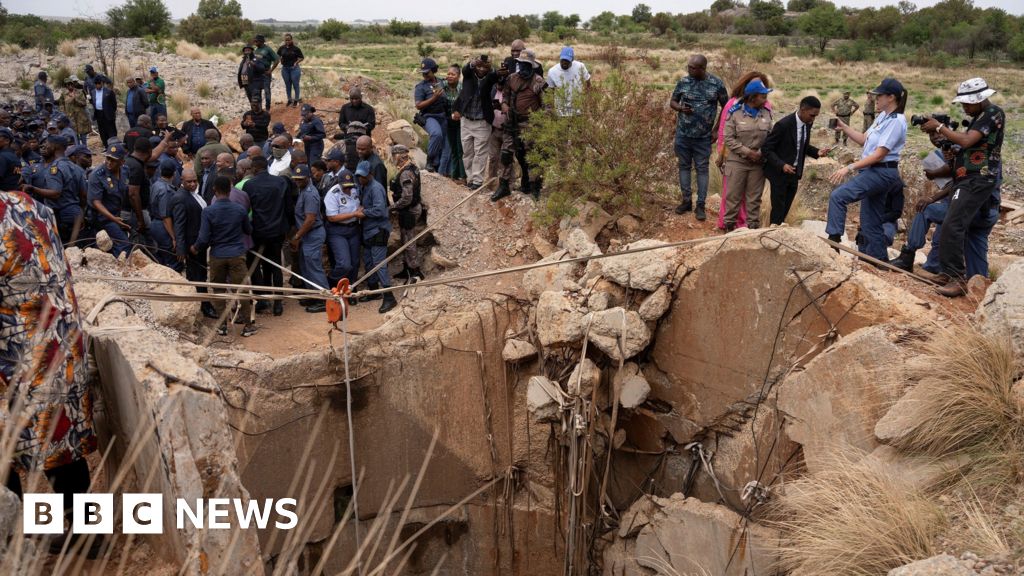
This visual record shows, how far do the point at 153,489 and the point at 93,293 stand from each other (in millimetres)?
2139

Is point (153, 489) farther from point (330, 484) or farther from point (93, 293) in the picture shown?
point (330, 484)

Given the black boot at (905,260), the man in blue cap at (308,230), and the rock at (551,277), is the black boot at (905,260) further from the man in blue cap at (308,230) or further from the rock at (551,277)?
the man in blue cap at (308,230)

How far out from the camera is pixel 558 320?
7438 mm

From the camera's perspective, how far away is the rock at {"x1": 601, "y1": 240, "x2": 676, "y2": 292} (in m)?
7.21

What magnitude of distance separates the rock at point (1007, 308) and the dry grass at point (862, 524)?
1080 mm

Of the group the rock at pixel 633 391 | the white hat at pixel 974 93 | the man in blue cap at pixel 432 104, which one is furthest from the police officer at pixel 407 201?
the white hat at pixel 974 93

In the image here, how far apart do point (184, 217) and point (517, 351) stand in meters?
3.64

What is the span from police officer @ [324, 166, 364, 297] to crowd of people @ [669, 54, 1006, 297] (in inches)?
143

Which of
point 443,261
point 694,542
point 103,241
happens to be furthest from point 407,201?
point 694,542

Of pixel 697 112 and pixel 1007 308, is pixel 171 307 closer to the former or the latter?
pixel 697 112

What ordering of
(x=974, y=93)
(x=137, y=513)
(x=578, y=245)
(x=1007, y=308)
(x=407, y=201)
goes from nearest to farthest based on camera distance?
(x=137, y=513) → (x=1007, y=308) → (x=974, y=93) → (x=578, y=245) → (x=407, y=201)

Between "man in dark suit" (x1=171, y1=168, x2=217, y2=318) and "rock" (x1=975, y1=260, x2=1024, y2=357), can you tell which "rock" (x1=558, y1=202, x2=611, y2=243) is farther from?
"rock" (x1=975, y1=260, x2=1024, y2=357)

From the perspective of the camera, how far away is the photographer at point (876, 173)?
7000mm

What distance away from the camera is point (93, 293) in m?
6.00
